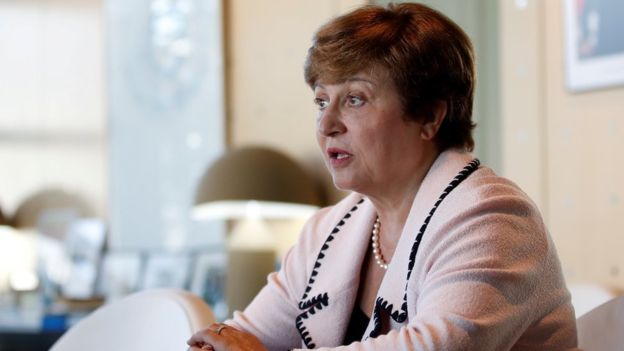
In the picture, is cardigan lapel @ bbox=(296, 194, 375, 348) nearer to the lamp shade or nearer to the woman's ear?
the woman's ear

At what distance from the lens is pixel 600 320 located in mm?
1540

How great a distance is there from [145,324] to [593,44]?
2.36 metres

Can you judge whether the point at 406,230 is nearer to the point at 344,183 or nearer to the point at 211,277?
the point at 344,183

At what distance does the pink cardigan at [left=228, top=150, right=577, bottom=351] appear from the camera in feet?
4.50

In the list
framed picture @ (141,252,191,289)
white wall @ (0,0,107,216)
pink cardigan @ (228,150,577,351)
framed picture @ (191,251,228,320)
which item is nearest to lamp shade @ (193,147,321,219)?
framed picture @ (191,251,228,320)

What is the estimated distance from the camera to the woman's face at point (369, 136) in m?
1.71

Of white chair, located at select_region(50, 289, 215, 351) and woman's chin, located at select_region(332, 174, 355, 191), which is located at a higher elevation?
woman's chin, located at select_region(332, 174, 355, 191)

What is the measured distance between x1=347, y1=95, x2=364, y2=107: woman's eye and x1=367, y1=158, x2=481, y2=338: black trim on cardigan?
0.22 metres

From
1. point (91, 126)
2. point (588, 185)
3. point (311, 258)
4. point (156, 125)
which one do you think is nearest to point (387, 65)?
point (311, 258)

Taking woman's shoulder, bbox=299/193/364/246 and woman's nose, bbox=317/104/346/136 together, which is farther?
woman's shoulder, bbox=299/193/364/246

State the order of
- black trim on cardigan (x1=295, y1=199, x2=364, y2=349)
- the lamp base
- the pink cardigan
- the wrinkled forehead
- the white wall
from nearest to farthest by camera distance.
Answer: the pink cardigan
the wrinkled forehead
black trim on cardigan (x1=295, y1=199, x2=364, y2=349)
the lamp base
the white wall

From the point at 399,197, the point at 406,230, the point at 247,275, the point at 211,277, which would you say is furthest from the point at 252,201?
the point at 406,230

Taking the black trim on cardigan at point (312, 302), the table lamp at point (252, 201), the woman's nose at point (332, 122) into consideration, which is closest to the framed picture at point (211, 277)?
the table lamp at point (252, 201)

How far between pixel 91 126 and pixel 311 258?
4249 mm
